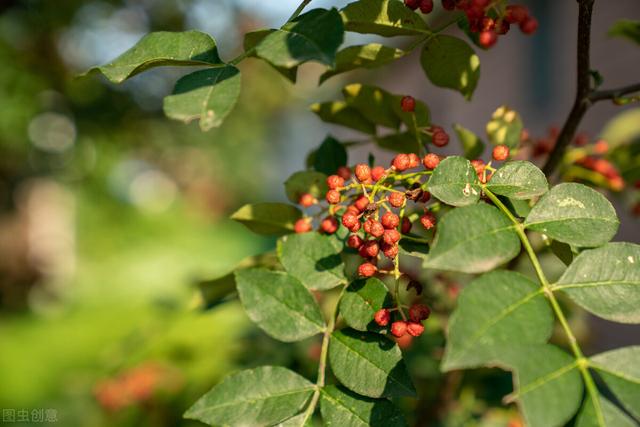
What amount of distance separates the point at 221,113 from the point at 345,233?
0.98 feet

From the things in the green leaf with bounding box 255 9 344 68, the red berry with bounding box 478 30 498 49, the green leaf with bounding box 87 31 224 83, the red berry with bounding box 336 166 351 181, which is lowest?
the red berry with bounding box 336 166 351 181

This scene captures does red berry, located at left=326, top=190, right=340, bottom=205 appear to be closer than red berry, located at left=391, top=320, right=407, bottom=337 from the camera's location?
No

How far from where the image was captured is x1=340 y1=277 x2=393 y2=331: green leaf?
2.44ft

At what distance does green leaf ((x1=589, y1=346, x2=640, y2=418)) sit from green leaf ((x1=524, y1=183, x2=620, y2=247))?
0.42 ft

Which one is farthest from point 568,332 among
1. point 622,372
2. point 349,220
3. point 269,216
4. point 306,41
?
point 269,216

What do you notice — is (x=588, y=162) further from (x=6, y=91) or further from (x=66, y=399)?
(x=6, y=91)

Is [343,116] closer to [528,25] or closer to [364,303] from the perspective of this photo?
[528,25]

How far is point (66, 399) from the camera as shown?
247 centimetres

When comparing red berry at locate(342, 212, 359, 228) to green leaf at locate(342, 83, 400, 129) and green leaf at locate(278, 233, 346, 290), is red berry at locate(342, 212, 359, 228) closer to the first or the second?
green leaf at locate(278, 233, 346, 290)

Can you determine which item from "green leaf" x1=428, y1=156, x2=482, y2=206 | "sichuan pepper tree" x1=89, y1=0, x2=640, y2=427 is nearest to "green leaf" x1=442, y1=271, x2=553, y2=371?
"sichuan pepper tree" x1=89, y1=0, x2=640, y2=427

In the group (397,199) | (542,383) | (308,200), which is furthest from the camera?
(308,200)

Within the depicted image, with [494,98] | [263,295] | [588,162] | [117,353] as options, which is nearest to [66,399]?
Answer: [117,353]

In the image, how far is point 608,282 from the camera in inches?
25.2

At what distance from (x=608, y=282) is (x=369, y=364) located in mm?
291
